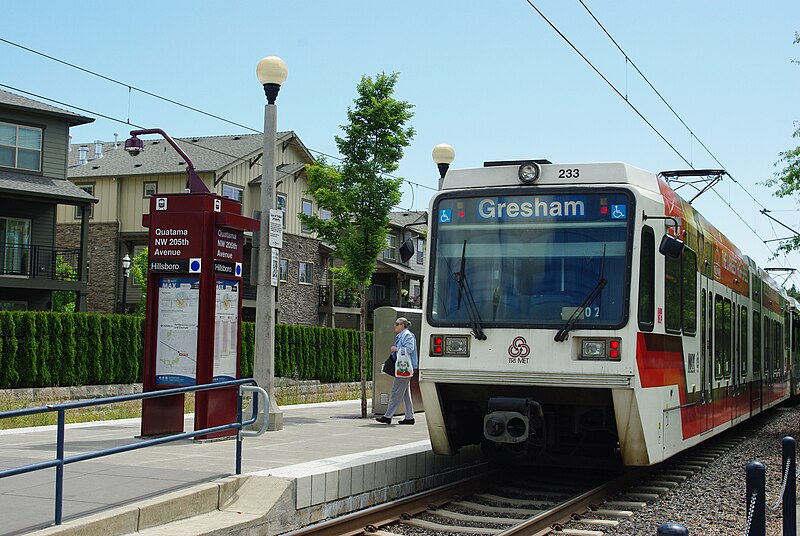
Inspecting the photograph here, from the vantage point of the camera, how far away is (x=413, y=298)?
66.1m

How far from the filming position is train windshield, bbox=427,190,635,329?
1005 centimetres

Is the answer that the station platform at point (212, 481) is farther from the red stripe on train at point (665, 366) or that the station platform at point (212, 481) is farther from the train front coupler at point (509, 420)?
the red stripe on train at point (665, 366)

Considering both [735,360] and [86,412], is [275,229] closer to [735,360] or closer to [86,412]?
[735,360]

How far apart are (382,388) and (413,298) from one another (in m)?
48.1

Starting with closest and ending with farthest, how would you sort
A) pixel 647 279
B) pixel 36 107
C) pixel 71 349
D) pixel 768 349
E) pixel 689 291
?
pixel 647 279, pixel 689 291, pixel 768 349, pixel 71 349, pixel 36 107

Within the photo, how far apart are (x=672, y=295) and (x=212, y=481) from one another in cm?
538

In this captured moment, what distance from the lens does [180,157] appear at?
47969mm

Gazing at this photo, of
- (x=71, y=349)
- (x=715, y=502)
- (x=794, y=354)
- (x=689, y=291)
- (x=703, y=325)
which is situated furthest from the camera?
(x=794, y=354)

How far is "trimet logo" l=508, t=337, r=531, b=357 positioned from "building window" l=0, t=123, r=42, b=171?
3061 cm

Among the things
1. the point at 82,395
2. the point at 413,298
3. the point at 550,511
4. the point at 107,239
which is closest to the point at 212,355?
the point at 550,511

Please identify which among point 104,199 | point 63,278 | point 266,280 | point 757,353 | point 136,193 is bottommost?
point 757,353

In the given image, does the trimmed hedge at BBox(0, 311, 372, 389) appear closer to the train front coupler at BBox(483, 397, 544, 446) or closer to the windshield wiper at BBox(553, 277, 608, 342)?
the train front coupler at BBox(483, 397, 544, 446)

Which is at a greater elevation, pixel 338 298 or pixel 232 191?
pixel 232 191

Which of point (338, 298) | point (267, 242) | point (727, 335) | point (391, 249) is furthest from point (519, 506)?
point (391, 249)
